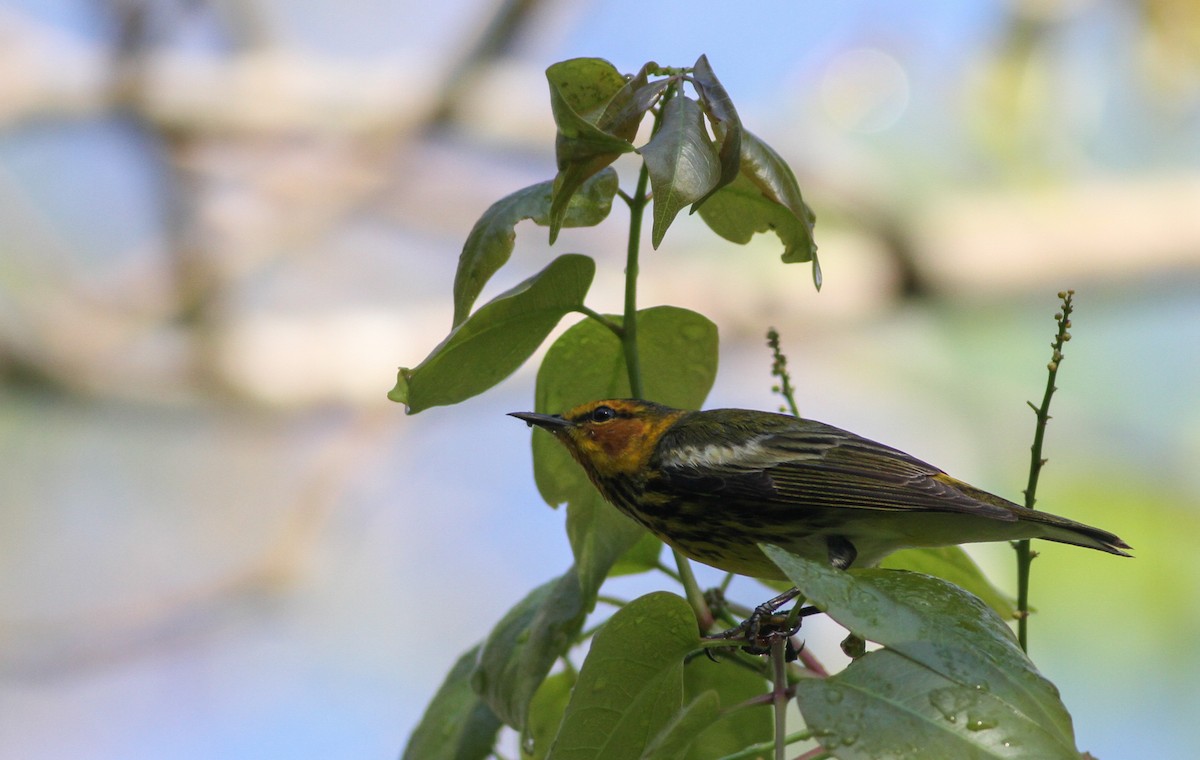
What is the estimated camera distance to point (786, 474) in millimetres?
1935

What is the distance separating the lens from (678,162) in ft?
3.93

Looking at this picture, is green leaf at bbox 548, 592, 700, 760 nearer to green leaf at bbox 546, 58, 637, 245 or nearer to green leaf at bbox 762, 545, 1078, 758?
green leaf at bbox 762, 545, 1078, 758

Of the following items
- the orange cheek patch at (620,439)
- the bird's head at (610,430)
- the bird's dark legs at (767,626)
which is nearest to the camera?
the bird's dark legs at (767,626)

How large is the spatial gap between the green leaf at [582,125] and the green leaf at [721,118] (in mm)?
81

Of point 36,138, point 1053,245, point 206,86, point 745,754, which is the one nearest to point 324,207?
point 206,86

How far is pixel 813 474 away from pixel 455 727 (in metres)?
0.68

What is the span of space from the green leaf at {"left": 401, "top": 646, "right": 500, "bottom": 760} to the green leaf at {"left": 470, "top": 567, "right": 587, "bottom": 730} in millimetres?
77

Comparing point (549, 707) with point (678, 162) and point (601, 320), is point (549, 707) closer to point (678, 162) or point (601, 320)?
point (601, 320)

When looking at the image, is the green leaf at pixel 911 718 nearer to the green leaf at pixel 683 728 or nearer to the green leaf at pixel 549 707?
the green leaf at pixel 683 728

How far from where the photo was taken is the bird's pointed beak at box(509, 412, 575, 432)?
169 centimetres

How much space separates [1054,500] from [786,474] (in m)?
4.92

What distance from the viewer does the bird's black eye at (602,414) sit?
186cm

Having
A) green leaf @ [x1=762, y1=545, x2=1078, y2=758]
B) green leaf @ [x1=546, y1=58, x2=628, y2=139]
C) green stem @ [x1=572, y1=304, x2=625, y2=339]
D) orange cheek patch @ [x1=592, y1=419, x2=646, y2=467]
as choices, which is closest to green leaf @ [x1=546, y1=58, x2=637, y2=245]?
green leaf @ [x1=546, y1=58, x2=628, y2=139]

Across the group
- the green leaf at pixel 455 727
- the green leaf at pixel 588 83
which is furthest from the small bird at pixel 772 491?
the green leaf at pixel 588 83
